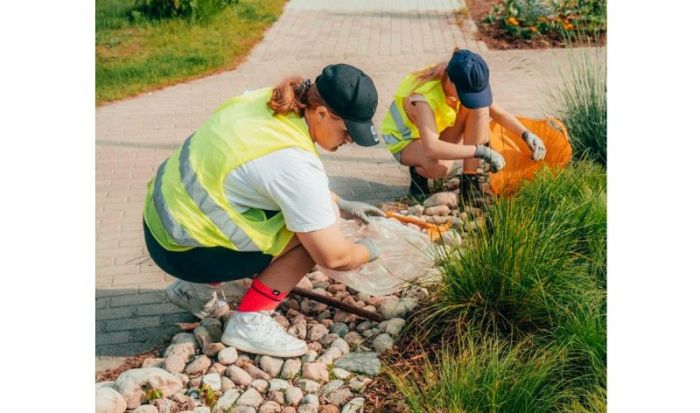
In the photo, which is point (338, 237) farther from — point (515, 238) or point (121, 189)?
point (121, 189)

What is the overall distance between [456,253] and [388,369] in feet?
2.22

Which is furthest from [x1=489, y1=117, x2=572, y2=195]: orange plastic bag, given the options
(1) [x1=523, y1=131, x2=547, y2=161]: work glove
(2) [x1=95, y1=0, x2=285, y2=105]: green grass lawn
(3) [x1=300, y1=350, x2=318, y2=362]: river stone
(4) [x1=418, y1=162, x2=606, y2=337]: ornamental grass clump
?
(2) [x1=95, y1=0, x2=285, y2=105]: green grass lawn

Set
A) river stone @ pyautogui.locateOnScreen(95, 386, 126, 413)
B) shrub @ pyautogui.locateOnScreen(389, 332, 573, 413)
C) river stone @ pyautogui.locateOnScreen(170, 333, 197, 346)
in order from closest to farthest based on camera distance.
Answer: shrub @ pyautogui.locateOnScreen(389, 332, 573, 413) → river stone @ pyautogui.locateOnScreen(95, 386, 126, 413) → river stone @ pyautogui.locateOnScreen(170, 333, 197, 346)

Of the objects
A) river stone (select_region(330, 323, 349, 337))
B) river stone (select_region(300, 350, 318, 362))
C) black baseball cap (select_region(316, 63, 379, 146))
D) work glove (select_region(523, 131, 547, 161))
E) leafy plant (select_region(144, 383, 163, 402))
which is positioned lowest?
river stone (select_region(330, 323, 349, 337))

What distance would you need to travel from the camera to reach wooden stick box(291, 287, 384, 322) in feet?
11.0

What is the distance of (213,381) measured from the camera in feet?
9.70

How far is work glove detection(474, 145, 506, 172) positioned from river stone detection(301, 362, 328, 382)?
1.54m

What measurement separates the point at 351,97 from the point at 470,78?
1.32 metres

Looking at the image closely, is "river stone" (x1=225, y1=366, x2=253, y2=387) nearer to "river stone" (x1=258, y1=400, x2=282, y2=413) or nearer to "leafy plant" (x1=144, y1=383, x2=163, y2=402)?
"river stone" (x1=258, y1=400, x2=282, y2=413)

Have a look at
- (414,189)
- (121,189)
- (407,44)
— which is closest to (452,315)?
(414,189)

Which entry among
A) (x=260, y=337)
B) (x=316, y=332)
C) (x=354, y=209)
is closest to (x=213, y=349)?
(x=260, y=337)

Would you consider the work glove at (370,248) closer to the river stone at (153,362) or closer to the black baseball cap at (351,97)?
the black baseball cap at (351,97)

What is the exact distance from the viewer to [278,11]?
10109mm
